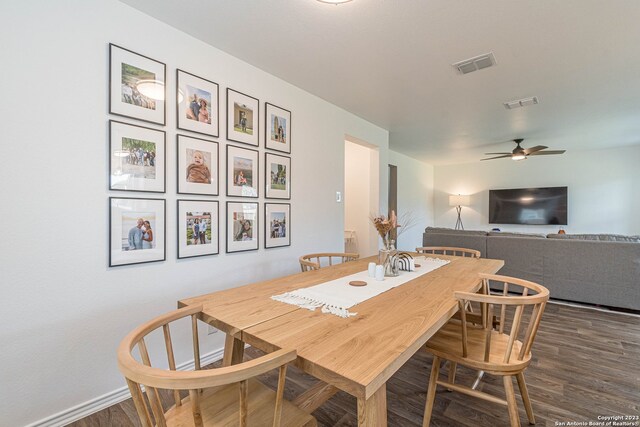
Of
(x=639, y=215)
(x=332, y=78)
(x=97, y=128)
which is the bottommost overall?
(x=639, y=215)

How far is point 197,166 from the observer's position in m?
2.11

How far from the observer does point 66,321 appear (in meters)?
1.59

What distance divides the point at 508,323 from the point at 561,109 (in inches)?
102

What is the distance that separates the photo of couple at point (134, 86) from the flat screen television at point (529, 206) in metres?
7.21

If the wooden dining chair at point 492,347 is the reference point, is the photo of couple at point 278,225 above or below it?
above

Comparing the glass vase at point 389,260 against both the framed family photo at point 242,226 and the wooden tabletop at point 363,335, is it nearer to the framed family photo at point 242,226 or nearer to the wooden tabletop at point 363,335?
the wooden tabletop at point 363,335

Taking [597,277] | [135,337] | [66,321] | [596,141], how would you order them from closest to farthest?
[135,337] → [66,321] → [597,277] → [596,141]

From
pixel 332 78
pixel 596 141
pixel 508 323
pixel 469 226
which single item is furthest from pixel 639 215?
pixel 332 78

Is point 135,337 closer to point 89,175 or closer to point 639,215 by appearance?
point 89,175

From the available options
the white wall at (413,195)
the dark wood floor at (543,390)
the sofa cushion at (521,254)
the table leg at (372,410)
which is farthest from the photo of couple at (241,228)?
the white wall at (413,195)

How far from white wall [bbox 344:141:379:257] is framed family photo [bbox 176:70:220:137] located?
265cm

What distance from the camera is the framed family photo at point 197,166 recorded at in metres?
2.03

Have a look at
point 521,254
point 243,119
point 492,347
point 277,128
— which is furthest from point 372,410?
point 521,254

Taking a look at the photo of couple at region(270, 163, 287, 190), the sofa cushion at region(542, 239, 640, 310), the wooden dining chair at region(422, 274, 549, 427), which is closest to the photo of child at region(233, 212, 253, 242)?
the photo of couple at region(270, 163, 287, 190)
